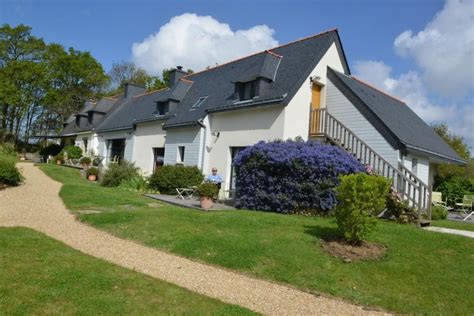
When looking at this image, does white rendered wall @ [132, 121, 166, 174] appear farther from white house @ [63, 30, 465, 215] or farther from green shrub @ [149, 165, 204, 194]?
green shrub @ [149, 165, 204, 194]

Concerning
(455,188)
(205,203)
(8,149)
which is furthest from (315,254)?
(8,149)

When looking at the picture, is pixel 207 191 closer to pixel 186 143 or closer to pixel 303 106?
pixel 303 106

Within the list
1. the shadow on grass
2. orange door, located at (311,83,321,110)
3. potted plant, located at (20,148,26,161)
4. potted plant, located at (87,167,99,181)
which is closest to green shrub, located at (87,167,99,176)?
potted plant, located at (87,167,99,181)

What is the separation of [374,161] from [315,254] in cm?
714

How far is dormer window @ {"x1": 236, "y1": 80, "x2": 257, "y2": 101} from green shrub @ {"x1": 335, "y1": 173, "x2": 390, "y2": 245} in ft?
30.7

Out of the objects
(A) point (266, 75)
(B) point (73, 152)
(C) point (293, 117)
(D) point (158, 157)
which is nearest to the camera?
(C) point (293, 117)

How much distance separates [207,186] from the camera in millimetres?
12328

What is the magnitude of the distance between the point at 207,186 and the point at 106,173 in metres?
9.89

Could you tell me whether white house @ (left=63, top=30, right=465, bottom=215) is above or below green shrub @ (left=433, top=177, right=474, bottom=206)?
above

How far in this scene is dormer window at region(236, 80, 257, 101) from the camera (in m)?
16.3

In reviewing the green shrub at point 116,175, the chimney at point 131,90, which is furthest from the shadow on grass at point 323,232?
the chimney at point 131,90

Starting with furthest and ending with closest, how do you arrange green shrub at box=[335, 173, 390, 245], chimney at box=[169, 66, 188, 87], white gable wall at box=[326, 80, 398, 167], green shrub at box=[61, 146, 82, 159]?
green shrub at box=[61, 146, 82, 159]
chimney at box=[169, 66, 188, 87]
white gable wall at box=[326, 80, 398, 167]
green shrub at box=[335, 173, 390, 245]

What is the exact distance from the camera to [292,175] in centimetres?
1181

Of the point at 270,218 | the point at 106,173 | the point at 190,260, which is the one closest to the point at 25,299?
the point at 190,260
